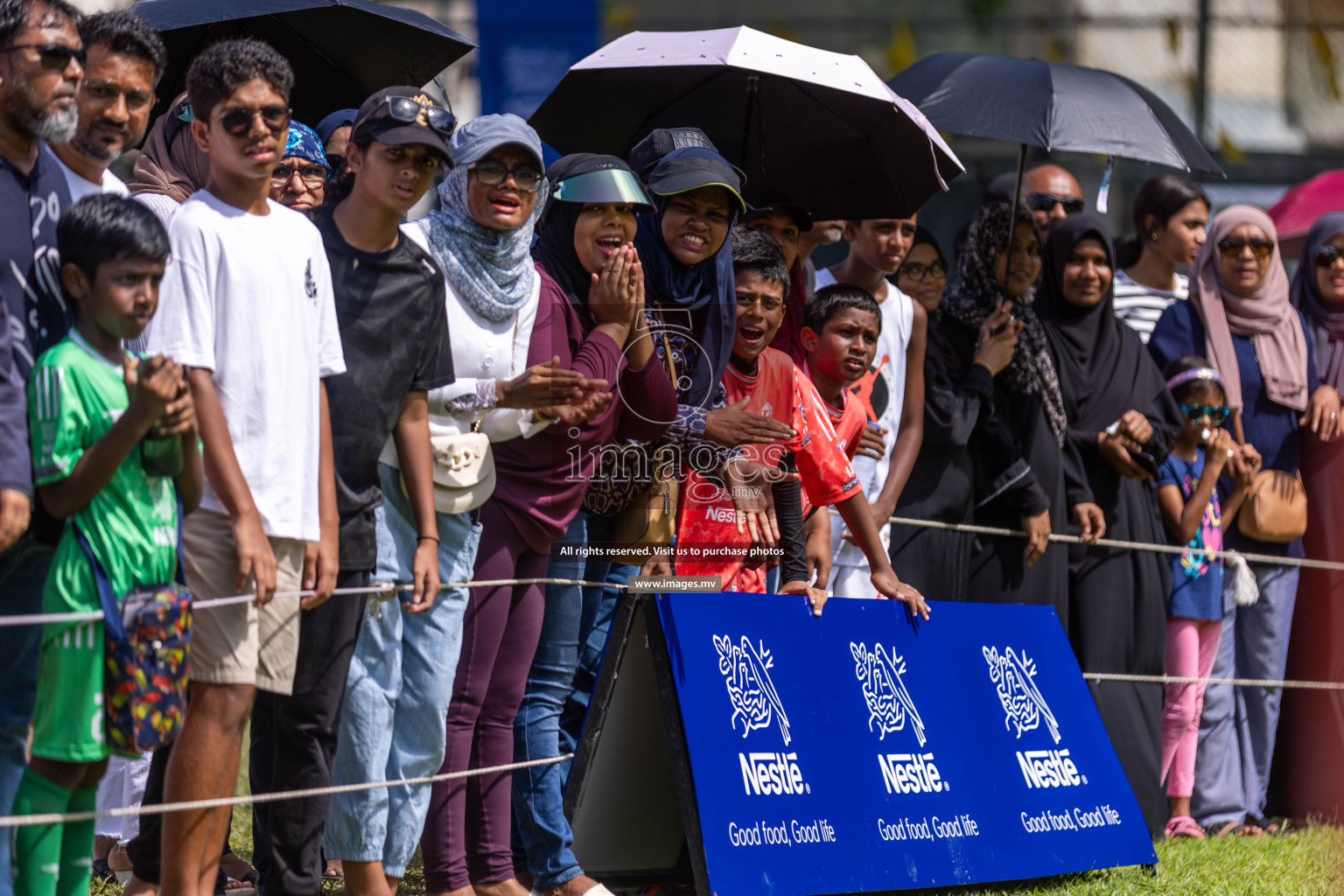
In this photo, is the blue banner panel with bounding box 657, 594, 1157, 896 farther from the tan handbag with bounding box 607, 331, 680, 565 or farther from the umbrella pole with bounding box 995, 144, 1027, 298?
the umbrella pole with bounding box 995, 144, 1027, 298

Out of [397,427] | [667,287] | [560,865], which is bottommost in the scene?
[560,865]

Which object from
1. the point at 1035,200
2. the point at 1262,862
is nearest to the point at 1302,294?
the point at 1035,200

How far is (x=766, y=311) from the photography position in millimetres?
4781

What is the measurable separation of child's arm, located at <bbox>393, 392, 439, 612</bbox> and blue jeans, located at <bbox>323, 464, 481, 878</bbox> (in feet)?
0.32

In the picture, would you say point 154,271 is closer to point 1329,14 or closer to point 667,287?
point 667,287

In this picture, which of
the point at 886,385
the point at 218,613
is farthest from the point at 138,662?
the point at 886,385

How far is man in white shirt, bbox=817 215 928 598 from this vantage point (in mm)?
5586

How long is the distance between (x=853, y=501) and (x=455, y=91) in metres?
8.43

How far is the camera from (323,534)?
11.6 feet

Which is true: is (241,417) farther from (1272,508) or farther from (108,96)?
(1272,508)

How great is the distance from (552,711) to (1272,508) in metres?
3.70

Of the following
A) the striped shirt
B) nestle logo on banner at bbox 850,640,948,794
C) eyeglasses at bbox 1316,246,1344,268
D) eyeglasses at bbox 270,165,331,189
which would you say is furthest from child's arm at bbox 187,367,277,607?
eyeglasses at bbox 1316,246,1344,268

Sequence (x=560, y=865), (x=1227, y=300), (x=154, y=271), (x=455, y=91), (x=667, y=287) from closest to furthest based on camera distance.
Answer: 1. (x=154, y=271)
2. (x=560, y=865)
3. (x=667, y=287)
4. (x=1227, y=300)
5. (x=455, y=91)

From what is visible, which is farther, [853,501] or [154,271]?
[853,501]
